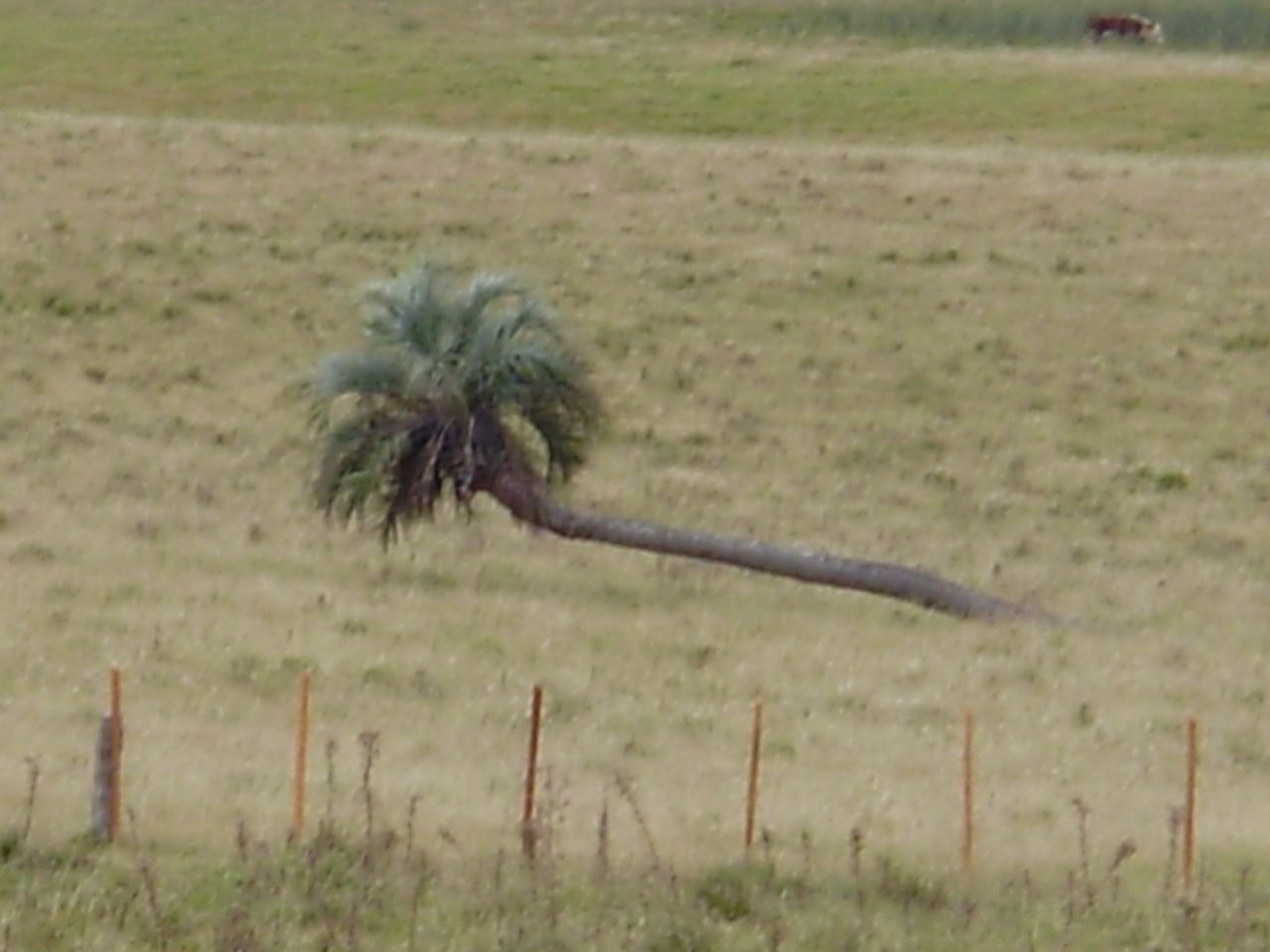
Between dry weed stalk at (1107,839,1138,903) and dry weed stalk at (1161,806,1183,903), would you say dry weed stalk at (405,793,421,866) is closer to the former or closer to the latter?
dry weed stalk at (1107,839,1138,903)

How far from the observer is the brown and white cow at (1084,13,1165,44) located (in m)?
67.9

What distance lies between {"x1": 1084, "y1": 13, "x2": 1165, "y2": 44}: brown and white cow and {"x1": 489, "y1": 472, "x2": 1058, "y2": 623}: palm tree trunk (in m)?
44.7

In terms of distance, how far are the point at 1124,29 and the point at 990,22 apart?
12.7 feet

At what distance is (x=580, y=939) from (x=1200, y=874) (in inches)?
137

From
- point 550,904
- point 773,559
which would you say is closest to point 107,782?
point 550,904

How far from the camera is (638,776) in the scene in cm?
1714

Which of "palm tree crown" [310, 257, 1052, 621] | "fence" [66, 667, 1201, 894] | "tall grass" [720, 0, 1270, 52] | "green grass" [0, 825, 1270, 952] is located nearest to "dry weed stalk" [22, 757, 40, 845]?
"fence" [66, 667, 1201, 894]

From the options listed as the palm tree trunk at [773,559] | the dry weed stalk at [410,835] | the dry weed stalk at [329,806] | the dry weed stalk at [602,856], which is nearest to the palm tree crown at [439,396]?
the palm tree trunk at [773,559]

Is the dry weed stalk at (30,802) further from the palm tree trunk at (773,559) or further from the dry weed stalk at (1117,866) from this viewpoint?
the palm tree trunk at (773,559)

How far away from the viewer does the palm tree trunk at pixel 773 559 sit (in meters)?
24.7

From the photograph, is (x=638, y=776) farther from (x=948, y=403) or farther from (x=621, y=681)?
(x=948, y=403)

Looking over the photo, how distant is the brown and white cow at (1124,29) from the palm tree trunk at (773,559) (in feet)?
147

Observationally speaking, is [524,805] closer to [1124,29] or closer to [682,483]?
[682,483]

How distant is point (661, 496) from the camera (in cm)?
2914
